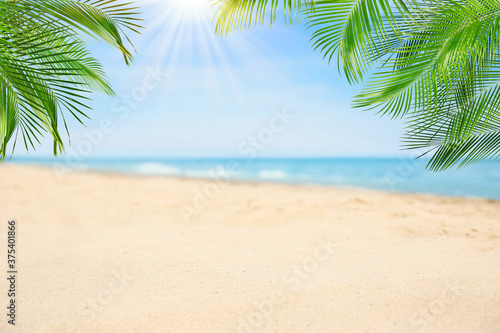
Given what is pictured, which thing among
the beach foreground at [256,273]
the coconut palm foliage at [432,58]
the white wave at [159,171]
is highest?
the coconut palm foliage at [432,58]

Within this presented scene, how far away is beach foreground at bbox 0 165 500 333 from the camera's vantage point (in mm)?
2217

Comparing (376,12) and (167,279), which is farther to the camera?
(167,279)

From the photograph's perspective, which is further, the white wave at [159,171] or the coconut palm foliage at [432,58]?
the white wave at [159,171]

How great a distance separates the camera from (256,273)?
9.39 feet

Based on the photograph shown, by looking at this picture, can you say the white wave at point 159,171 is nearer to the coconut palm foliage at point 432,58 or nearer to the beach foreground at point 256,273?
the beach foreground at point 256,273

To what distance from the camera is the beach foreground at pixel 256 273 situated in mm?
→ 2217

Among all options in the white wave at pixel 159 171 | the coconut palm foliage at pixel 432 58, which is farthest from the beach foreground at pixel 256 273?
the white wave at pixel 159 171

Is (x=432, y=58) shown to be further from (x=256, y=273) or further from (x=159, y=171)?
(x=159, y=171)

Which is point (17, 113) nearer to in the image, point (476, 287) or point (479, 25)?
point (479, 25)

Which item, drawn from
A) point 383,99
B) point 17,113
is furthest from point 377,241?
point 17,113

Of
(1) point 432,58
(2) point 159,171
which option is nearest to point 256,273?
(1) point 432,58

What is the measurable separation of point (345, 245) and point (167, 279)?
72.3 inches

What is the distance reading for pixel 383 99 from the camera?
2.80 metres

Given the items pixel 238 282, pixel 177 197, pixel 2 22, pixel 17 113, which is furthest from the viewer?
pixel 177 197
